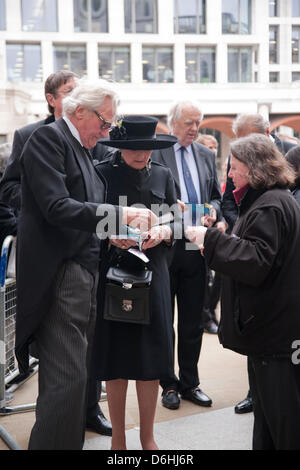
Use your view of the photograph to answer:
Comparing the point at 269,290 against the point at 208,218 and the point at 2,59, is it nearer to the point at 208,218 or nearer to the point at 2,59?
the point at 208,218

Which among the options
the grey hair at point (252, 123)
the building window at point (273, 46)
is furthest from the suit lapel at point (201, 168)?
the building window at point (273, 46)

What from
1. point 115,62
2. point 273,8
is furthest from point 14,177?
point 115,62

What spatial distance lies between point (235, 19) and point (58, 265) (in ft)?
97.9

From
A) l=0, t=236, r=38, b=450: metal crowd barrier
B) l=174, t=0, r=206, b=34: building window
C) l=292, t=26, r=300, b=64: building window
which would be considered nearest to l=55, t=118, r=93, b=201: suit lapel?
l=0, t=236, r=38, b=450: metal crowd barrier

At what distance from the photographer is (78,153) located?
8.68ft

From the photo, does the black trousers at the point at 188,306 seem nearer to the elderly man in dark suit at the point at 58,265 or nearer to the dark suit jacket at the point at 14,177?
the dark suit jacket at the point at 14,177

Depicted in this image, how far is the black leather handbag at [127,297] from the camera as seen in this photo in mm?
2830

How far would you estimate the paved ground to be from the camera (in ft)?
10.7

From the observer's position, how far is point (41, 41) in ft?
95.7

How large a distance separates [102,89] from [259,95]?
28311 mm

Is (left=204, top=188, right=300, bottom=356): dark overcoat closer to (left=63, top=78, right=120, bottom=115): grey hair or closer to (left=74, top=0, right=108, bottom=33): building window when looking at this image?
(left=63, top=78, right=120, bottom=115): grey hair

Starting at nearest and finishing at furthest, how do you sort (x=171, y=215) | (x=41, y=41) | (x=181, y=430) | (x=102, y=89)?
(x=102, y=89), (x=171, y=215), (x=181, y=430), (x=41, y=41)
